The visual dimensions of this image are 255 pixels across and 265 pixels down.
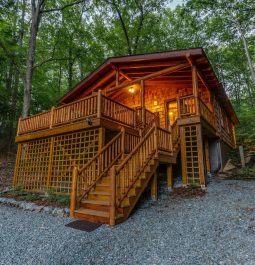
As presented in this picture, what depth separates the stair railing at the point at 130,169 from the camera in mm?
5035

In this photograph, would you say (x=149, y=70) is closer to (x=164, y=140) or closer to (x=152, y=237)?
(x=164, y=140)

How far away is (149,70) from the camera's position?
10633mm

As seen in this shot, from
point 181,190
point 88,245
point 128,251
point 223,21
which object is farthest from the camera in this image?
point 223,21

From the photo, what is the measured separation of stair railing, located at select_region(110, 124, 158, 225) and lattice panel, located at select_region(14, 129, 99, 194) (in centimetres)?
225

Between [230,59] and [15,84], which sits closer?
[15,84]

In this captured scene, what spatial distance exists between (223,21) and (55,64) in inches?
731

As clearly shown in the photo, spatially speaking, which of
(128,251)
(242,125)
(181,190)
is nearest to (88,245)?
(128,251)

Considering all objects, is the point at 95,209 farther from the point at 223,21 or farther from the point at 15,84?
the point at 223,21

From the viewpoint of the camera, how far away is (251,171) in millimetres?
9484

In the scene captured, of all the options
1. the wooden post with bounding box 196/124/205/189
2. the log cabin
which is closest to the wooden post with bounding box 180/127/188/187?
the log cabin

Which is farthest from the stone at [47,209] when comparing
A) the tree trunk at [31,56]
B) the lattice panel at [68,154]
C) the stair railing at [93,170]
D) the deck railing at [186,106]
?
the tree trunk at [31,56]

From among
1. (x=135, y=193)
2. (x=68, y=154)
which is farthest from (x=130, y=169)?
(x=68, y=154)

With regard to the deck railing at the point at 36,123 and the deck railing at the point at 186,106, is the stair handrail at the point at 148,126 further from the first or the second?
the deck railing at the point at 36,123

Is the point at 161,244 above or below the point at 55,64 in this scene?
below
